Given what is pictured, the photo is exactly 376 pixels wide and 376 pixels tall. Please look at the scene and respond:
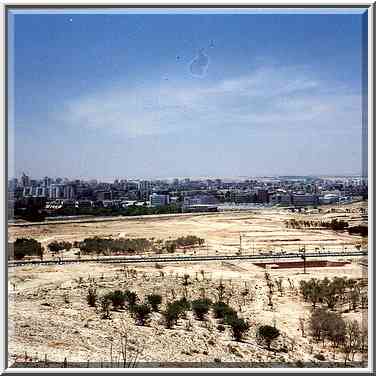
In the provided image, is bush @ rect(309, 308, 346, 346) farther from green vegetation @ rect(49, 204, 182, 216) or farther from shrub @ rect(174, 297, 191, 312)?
green vegetation @ rect(49, 204, 182, 216)

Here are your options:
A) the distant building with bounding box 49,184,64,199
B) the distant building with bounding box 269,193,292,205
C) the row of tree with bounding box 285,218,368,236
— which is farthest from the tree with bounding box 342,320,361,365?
the distant building with bounding box 49,184,64,199

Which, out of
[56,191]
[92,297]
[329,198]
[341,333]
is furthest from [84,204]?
[341,333]

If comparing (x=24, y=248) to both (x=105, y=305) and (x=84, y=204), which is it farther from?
(x=105, y=305)

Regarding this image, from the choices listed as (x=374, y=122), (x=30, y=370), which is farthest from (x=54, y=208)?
(x=374, y=122)

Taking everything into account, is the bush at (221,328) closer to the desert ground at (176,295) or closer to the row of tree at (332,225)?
the desert ground at (176,295)

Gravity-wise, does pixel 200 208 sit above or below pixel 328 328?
above
